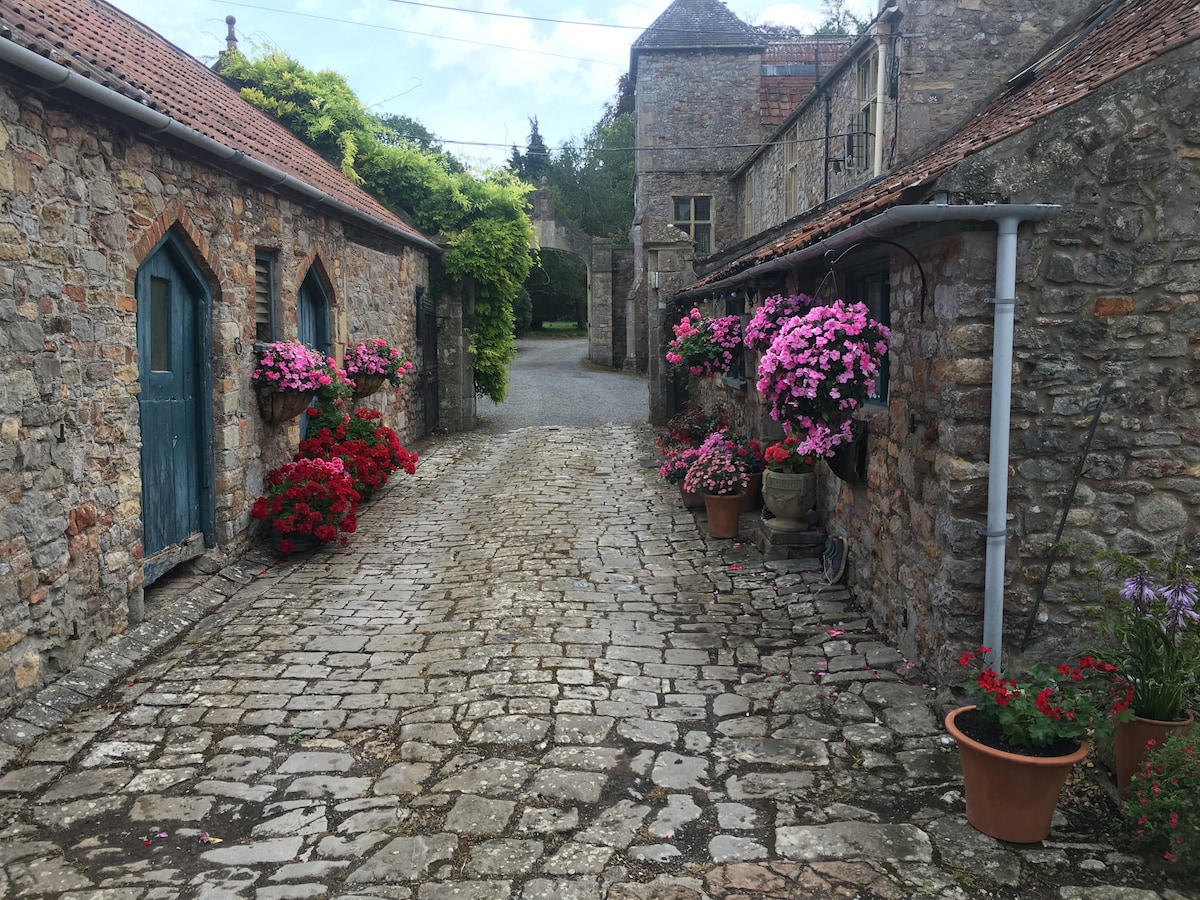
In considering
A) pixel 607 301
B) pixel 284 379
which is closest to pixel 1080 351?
pixel 284 379

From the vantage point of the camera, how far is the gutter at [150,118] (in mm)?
4656

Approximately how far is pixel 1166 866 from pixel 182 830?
13.3ft

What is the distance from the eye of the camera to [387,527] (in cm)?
963

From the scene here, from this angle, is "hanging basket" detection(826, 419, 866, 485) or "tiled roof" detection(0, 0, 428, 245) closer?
"tiled roof" detection(0, 0, 428, 245)

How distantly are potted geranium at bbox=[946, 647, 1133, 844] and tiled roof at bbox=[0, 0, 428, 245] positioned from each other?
18.7ft

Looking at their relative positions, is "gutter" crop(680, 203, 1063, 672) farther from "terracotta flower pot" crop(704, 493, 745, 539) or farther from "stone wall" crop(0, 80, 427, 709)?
"stone wall" crop(0, 80, 427, 709)

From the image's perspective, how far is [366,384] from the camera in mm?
11789

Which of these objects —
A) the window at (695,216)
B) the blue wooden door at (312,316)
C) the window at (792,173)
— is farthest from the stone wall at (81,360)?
the window at (695,216)

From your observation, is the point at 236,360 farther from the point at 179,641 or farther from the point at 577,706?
the point at 577,706

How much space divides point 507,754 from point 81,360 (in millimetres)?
3644

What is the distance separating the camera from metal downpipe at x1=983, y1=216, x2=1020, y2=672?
4625mm

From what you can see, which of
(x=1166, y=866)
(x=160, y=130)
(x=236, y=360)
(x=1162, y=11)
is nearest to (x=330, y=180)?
(x=236, y=360)

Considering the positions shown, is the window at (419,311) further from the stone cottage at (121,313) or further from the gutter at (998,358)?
the gutter at (998,358)

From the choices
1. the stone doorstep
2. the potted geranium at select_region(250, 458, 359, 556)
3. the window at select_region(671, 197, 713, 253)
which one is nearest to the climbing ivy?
the potted geranium at select_region(250, 458, 359, 556)
